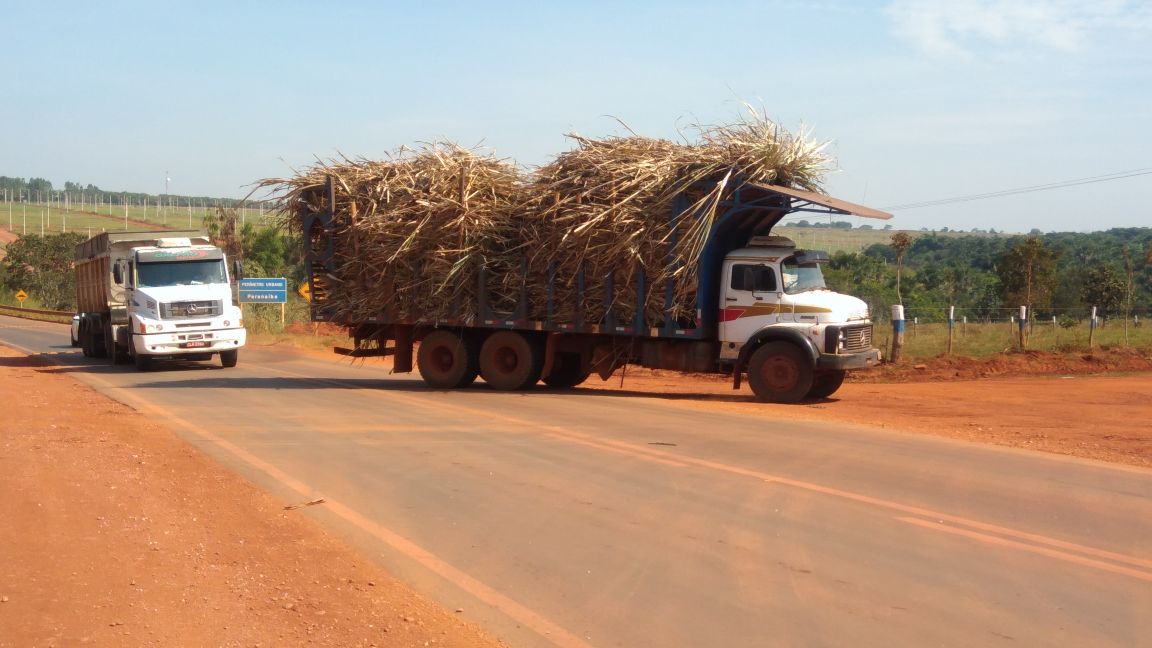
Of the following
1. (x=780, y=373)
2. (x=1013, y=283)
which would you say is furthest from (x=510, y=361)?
(x=1013, y=283)

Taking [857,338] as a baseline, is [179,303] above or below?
above

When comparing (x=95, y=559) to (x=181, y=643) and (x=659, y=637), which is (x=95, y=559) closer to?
(x=181, y=643)

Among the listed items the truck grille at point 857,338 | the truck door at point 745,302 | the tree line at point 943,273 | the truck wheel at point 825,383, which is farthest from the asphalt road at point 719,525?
the tree line at point 943,273

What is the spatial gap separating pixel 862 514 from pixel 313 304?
15.1 meters

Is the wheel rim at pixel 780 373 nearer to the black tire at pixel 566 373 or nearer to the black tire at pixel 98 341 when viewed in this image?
the black tire at pixel 566 373

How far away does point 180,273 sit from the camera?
81.8 ft

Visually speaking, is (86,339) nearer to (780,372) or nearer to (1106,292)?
(780,372)

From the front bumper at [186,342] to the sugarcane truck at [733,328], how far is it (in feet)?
19.8

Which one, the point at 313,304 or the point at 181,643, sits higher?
the point at 313,304

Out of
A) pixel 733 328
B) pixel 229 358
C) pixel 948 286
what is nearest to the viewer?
pixel 733 328

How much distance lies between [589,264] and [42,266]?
6856cm

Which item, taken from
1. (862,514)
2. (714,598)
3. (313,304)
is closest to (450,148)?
(313,304)

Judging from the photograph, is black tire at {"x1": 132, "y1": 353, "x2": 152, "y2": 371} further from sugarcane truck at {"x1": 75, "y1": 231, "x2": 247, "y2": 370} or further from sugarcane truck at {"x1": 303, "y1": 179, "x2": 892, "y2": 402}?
sugarcane truck at {"x1": 303, "y1": 179, "x2": 892, "y2": 402}

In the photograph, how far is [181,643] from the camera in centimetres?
528
